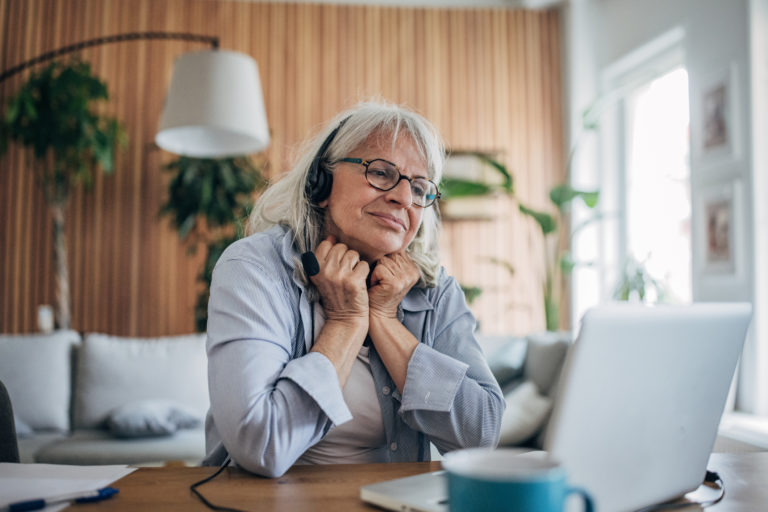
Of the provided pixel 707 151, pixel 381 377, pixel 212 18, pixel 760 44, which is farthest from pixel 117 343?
pixel 760 44

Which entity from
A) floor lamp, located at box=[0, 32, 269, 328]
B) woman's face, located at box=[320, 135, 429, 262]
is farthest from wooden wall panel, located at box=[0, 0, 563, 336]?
woman's face, located at box=[320, 135, 429, 262]

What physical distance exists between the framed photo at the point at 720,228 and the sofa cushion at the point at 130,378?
8.73 ft

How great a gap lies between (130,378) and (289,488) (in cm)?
243

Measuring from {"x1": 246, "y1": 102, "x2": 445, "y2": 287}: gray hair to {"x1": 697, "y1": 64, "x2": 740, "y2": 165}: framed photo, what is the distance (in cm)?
230

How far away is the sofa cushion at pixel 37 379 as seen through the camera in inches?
114

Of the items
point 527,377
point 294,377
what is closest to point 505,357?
point 527,377

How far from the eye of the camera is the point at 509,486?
497 millimetres

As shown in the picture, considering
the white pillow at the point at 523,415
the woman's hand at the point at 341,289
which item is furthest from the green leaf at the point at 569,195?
the woman's hand at the point at 341,289

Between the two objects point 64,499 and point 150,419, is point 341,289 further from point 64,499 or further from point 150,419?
point 150,419

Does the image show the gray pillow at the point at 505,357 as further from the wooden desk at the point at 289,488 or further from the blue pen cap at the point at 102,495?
the blue pen cap at the point at 102,495

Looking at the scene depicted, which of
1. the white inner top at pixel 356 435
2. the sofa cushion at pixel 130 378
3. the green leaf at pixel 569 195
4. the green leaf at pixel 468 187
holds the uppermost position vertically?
the green leaf at pixel 468 187

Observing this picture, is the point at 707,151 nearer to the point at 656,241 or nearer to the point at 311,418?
the point at 656,241

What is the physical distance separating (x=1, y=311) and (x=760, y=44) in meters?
5.09

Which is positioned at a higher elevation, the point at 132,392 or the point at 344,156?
the point at 344,156
